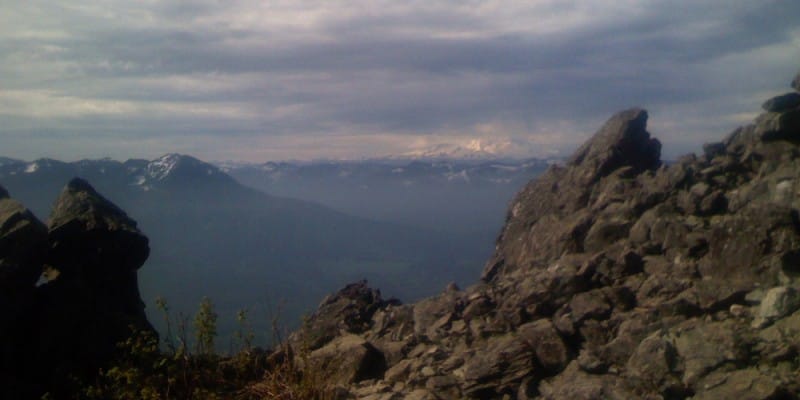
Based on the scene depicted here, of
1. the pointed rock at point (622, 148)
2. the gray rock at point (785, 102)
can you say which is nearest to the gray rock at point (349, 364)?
the pointed rock at point (622, 148)

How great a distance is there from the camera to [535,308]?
10.3m

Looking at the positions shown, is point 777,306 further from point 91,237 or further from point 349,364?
point 91,237

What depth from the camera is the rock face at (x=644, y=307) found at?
7648mm

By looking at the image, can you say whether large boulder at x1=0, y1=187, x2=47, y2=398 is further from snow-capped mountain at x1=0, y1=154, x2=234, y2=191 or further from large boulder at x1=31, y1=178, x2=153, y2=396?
snow-capped mountain at x1=0, y1=154, x2=234, y2=191

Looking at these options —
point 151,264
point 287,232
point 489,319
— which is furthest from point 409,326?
point 287,232

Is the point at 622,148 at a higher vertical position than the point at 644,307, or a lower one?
higher

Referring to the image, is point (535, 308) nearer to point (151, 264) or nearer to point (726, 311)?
point (726, 311)

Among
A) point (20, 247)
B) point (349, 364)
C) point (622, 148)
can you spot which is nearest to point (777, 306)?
point (349, 364)

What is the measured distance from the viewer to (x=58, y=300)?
1166cm

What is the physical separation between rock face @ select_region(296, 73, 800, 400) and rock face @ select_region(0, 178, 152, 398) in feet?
13.2

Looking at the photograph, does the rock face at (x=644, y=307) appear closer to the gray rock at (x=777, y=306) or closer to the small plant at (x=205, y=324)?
the gray rock at (x=777, y=306)

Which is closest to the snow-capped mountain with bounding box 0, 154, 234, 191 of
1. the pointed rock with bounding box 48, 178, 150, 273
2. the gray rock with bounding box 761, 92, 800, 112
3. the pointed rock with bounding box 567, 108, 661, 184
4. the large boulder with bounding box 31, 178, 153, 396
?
the pointed rock with bounding box 48, 178, 150, 273

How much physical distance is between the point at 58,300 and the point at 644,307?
34.9 feet

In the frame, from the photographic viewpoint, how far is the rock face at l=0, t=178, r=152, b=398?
10.8 m
